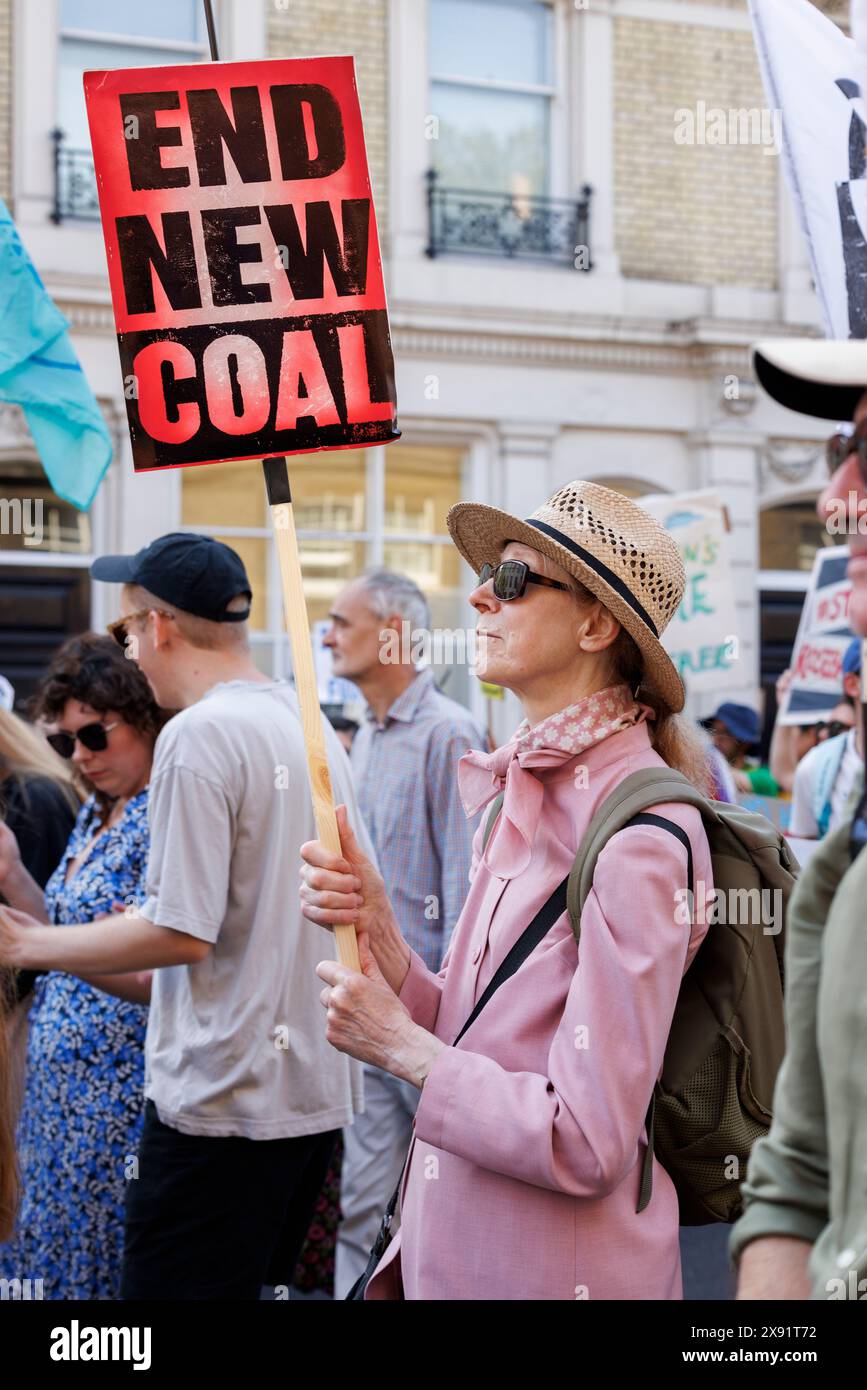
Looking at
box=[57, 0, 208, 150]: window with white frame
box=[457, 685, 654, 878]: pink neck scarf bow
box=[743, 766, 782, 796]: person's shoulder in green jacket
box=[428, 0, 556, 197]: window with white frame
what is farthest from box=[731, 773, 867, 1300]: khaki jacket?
box=[428, 0, 556, 197]: window with white frame

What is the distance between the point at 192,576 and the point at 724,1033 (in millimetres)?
1751

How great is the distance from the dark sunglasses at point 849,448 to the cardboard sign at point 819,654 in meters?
6.22

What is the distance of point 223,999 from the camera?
3.21 metres

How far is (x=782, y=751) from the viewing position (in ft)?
26.5

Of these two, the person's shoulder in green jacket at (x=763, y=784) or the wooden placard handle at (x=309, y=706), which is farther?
the person's shoulder in green jacket at (x=763, y=784)

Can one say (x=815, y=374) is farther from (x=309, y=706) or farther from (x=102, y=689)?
(x=102, y=689)

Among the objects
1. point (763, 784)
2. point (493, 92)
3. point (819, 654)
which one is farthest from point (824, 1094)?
point (493, 92)

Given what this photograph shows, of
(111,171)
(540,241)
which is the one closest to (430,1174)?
(111,171)

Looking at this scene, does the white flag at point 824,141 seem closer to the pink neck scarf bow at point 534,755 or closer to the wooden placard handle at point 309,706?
the pink neck scarf bow at point 534,755

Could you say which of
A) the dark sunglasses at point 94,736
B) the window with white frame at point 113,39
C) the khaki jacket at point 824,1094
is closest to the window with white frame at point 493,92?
the window with white frame at point 113,39

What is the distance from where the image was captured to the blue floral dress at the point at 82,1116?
3.50m

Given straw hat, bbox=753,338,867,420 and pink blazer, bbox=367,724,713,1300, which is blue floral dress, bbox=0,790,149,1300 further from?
straw hat, bbox=753,338,867,420

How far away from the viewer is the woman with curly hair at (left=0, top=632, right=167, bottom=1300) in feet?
11.5

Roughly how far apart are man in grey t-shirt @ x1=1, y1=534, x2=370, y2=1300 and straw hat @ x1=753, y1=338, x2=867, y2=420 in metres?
1.88
